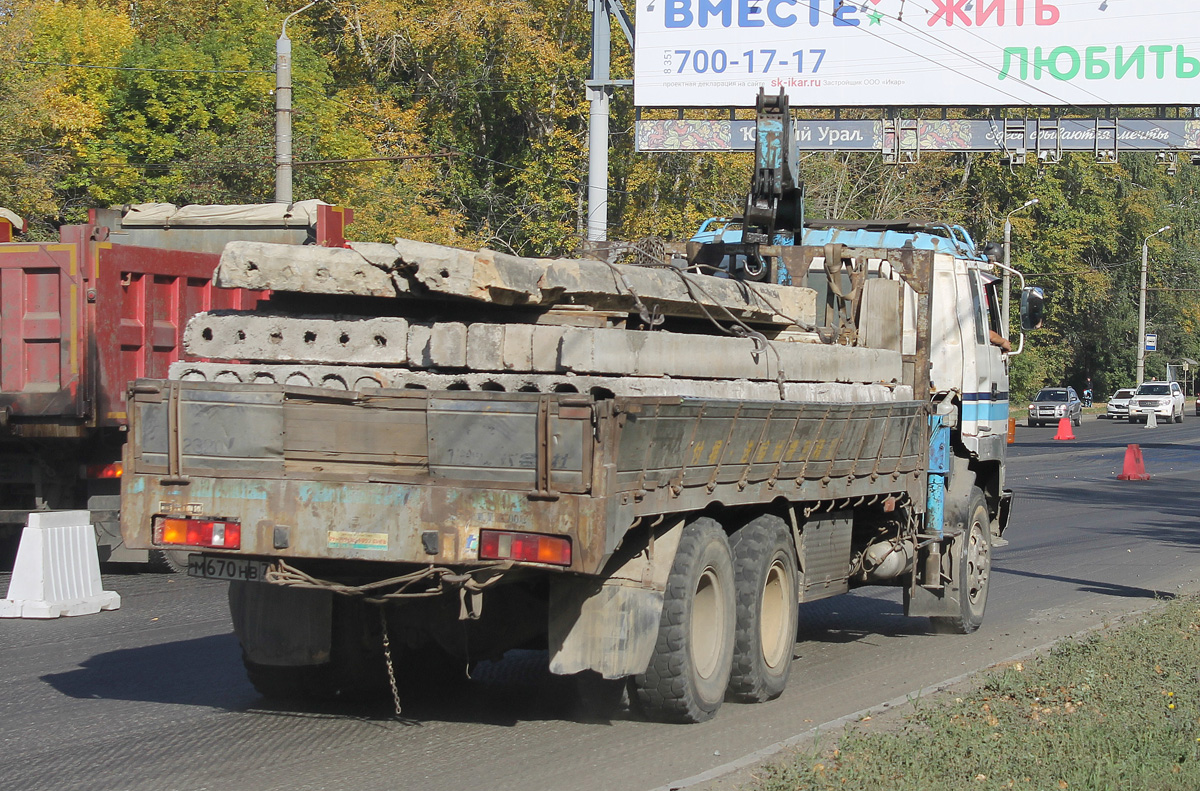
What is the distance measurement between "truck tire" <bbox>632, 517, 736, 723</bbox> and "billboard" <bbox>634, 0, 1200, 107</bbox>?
2417 cm

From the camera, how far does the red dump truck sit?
12523 mm

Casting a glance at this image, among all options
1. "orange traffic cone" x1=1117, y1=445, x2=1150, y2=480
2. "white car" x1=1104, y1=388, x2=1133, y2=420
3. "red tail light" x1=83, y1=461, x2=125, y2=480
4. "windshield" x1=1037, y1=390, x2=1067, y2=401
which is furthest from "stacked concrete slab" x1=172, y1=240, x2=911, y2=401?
"white car" x1=1104, y1=388, x2=1133, y2=420

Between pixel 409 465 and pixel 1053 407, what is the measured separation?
47557 mm

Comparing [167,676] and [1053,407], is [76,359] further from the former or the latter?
[1053,407]

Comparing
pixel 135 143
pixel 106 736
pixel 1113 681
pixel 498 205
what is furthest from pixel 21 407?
pixel 498 205

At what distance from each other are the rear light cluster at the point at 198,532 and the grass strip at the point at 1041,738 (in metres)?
2.55

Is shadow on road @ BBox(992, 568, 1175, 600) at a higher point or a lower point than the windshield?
lower

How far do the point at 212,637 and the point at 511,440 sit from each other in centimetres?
462

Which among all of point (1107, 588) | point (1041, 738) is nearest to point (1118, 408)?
point (1107, 588)

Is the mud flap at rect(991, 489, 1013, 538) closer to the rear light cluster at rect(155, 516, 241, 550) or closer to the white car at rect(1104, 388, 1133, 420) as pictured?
the rear light cluster at rect(155, 516, 241, 550)

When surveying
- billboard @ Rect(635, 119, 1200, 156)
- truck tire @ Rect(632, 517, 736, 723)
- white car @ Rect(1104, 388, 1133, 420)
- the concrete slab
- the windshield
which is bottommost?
white car @ Rect(1104, 388, 1133, 420)

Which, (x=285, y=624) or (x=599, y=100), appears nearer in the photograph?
(x=285, y=624)

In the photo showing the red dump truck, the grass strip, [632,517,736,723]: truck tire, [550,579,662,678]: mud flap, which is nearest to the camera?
the grass strip

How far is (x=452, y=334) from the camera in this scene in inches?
252
